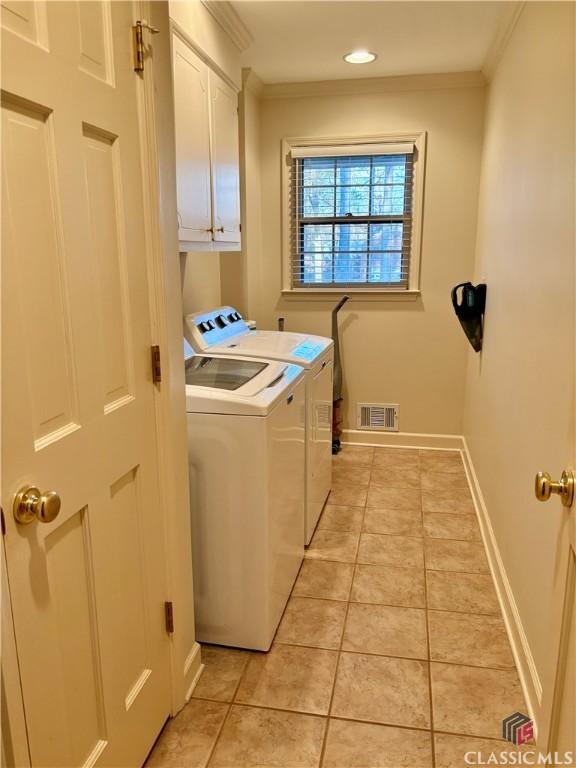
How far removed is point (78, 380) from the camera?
1140 millimetres

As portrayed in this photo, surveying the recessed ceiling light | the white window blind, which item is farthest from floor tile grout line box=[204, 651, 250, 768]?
the recessed ceiling light

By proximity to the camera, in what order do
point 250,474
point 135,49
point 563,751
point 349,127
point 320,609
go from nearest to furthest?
point 563,751 < point 135,49 < point 250,474 < point 320,609 < point 349,127

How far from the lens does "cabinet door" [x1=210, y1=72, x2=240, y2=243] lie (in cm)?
265

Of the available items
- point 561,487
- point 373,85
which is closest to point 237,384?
point 561,487

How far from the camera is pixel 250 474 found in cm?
192

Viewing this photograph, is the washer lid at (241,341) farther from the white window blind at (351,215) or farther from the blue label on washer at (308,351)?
the white window blind at (351,215)

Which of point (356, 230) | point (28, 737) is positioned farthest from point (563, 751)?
point (356, 230)

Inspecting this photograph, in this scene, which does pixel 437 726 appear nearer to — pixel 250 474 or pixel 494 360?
pixel 250 474

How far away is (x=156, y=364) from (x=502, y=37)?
264 centimetres

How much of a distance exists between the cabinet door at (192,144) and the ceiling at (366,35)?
1.67ft

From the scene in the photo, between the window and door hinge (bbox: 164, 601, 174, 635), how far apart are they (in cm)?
284

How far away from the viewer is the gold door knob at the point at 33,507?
945 mm

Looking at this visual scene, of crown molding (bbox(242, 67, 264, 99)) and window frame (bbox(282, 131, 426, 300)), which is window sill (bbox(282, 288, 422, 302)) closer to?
window frame (bbox(282, 131, 426, 300))

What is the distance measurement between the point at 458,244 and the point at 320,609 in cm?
266
